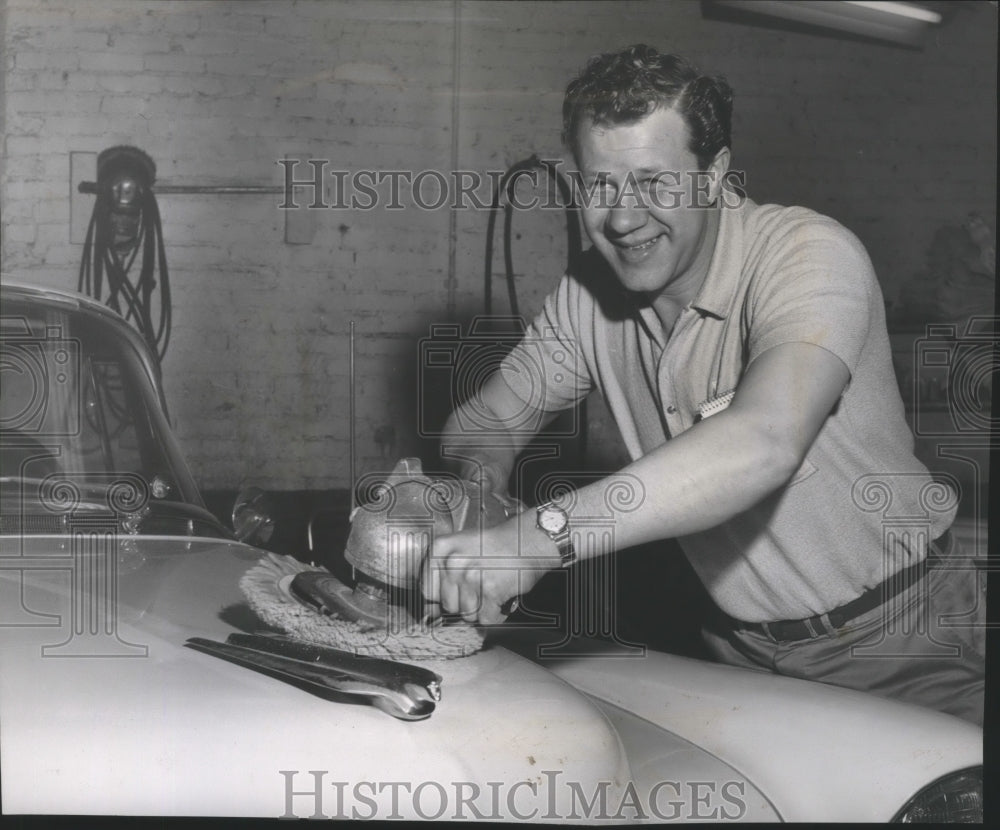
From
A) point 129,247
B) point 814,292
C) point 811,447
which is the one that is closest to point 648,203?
point 814,292

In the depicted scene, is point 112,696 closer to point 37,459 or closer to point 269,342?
point 37,459

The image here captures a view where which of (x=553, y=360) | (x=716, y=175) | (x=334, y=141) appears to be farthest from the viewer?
(x=334, y=141)

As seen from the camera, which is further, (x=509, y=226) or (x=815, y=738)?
(x=509, y=226)

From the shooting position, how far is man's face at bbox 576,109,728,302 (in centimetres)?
126

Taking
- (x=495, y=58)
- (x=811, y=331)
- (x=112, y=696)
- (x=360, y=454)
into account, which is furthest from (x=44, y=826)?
(x=495, y=58)

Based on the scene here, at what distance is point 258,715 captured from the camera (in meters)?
1.00

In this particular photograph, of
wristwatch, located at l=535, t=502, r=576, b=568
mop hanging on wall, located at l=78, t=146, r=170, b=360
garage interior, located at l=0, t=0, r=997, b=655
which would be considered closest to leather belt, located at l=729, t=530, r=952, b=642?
garage interior, located at l=0, t=0, r=997, b=655

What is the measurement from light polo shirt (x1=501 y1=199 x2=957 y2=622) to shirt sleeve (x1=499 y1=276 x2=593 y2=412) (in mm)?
88

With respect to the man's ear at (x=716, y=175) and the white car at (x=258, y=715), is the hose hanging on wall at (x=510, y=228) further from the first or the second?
the white car at (x=258, y=715)

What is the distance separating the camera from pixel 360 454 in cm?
178

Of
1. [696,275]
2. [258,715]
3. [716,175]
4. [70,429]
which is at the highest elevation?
[716,175]

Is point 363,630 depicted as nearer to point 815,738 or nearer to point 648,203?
point 815,738

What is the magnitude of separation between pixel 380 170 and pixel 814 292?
1025mm

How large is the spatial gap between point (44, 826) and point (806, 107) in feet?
5.98
